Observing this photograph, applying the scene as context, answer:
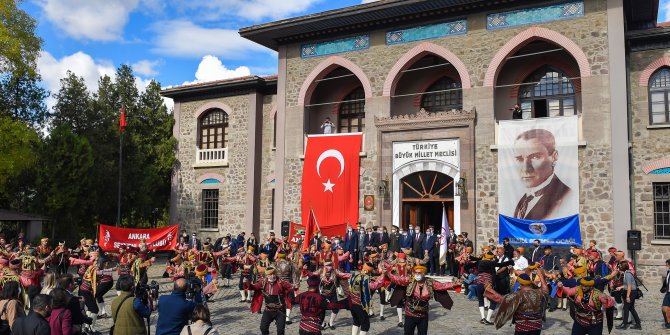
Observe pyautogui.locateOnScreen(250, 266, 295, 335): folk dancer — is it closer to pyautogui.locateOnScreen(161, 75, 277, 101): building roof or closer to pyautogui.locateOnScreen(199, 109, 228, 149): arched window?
pyautogui.locateOnScreen(161, 75, 277, 101): building roof

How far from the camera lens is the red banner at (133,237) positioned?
19891 millimetres

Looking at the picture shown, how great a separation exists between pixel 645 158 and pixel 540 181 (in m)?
3.77

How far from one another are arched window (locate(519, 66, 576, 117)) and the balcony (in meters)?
14.4

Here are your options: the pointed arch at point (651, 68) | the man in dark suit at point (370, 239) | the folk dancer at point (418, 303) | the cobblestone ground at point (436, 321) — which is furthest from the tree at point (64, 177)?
the pointed arch at point (651, 68)

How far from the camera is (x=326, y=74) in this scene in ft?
83.1

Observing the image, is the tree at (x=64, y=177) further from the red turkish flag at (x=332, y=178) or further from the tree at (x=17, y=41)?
the red turkish flag at (x=332, y=178)

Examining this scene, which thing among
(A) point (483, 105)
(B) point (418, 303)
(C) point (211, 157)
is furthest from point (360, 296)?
Answer: (C) point (211, 157)

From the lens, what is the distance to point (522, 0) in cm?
2058

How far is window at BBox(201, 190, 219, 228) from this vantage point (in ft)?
95.0

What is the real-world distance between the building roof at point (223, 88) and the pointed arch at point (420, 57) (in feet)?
Result: 23.5

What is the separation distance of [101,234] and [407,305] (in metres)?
13.3

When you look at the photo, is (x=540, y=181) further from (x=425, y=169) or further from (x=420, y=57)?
(x=420, y=57)

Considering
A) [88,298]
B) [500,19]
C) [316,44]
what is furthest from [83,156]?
[500,19]

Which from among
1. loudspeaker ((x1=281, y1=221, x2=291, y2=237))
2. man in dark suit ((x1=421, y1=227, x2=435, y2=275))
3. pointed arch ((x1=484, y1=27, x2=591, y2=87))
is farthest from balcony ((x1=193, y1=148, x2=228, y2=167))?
pointed arch ((x1=484, y1=27, x2=591, y2=87))
